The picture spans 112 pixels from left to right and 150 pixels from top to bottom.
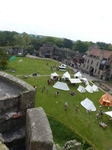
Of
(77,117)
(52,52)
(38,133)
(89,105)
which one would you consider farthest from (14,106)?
(52,52)

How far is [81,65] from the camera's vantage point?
54.2 meters

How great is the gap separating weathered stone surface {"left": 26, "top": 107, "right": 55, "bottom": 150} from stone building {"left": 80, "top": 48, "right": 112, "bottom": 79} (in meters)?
42.2

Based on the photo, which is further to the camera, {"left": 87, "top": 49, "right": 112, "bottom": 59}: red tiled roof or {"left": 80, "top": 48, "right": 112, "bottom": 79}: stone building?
{"left": 87, "top": 49, "right": 112, "bottom": 59}: red tiled roof

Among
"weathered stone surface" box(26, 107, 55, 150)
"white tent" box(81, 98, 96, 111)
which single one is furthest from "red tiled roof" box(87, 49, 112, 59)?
"weathered stone surface" box(26, 107, 55, 150)

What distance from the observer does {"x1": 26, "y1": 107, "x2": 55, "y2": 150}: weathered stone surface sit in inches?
241

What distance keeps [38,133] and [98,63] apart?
4442 centimetres

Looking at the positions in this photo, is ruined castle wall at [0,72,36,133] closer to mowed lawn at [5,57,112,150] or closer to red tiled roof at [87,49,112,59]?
mowed lawn at [5,57,112,150]

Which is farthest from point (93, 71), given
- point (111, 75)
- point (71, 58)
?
point (71, 58)

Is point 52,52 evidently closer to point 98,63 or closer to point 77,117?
point 98,63

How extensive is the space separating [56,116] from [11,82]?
11.5 meters

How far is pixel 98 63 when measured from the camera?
47281 mm

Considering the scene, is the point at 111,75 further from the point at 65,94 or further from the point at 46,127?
the point at 46,127

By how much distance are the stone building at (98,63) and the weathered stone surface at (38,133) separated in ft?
138

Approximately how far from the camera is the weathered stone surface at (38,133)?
6.11 meters
